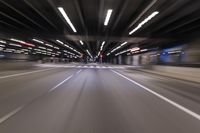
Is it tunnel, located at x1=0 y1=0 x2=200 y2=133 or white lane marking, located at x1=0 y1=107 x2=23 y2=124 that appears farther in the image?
white lane marking, located at x1=0 y1=107 x2=23 y2=124

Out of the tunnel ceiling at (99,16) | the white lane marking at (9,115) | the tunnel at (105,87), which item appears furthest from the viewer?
the tunnel ceiling at (99,16)

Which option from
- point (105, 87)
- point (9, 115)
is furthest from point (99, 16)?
point (9, 115)

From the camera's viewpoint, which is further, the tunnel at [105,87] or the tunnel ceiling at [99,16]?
the tunnel ceiling at [99,16]

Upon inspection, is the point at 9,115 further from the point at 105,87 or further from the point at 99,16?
the point at 99,16

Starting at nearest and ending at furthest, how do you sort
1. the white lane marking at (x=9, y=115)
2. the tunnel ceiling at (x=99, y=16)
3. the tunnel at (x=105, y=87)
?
the tunnel at (x=105, y=87), the white lane marking at (x=9, y=115), the tunnel ceiling at (x=99, y=16)

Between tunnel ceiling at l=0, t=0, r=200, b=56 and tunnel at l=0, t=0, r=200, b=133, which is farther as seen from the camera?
tunnel ceiling at l=0, t=0, r=200, b=56

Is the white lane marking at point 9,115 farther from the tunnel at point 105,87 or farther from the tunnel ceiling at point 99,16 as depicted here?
the tunnel ceiling at point 99,16

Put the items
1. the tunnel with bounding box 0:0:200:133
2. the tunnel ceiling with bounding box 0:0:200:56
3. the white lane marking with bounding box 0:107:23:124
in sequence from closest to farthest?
the tunnel with bounding box 0:0:200:133 < the white lane marking with bounding box 0:107:23:124 < the tunnel ceiling with bounding box 0:0:200:56

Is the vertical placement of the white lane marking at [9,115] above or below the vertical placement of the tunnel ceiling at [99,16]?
below

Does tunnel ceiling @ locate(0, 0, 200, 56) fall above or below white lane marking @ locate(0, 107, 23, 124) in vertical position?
above

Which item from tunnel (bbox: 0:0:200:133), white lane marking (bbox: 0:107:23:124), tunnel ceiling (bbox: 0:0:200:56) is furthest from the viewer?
tunnel ceiling (bbox: 0:0:200:56)

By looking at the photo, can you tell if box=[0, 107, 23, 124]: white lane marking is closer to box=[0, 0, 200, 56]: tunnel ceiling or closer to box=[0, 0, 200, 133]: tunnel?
box=[0, 0, 200, 133]: tunnel

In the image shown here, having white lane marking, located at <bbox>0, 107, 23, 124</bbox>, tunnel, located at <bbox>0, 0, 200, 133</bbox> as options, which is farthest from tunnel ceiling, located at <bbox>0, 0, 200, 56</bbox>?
white lane marking, located at <bbox>0, 107, 23, 124</bbox>

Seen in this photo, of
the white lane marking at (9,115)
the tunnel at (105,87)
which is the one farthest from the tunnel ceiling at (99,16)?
the white lane marking at (9,115)
